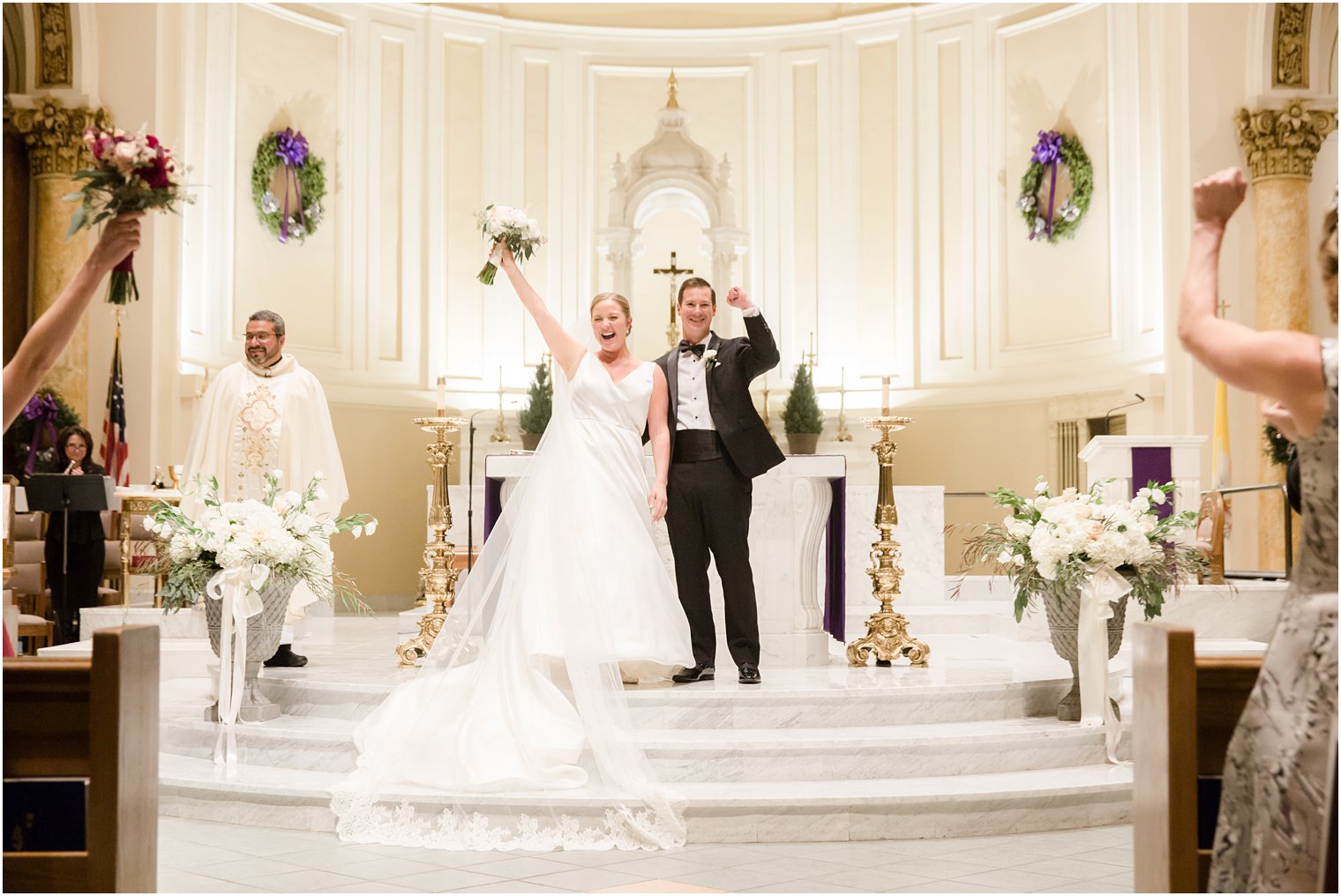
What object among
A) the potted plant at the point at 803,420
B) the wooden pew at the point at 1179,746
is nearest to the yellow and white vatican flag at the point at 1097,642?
the wooden pew at the point at 1179,746

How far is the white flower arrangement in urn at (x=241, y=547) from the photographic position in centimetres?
587

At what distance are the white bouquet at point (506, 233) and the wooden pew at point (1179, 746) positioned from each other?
3.89 metres

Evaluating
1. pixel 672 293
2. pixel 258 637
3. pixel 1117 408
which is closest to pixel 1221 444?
pixel 1117 408

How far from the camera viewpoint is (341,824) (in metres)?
4.87

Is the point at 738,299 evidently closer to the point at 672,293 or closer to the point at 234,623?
the point at 234,623

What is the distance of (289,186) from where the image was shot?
1274 centimetres

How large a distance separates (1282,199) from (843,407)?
13.9 ft

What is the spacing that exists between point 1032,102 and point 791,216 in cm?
261

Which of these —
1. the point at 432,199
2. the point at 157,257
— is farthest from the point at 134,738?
the point at 432,199

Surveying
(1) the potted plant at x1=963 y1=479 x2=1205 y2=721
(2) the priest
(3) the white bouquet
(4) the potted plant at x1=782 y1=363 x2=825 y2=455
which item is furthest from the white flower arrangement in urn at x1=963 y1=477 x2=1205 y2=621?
(4) the potted plant at x1=782 y1=363 x2=825 y2=455

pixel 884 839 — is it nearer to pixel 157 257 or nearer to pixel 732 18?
pixel 157 257

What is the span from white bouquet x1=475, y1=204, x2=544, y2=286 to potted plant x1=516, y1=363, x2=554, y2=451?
6.25 m

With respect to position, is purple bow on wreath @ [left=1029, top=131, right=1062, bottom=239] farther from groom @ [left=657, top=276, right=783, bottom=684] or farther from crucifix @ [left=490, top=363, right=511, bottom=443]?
groom @ [left=657, top=276, right=783, bottom=684]

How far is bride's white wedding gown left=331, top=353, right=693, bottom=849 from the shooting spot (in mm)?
4828
